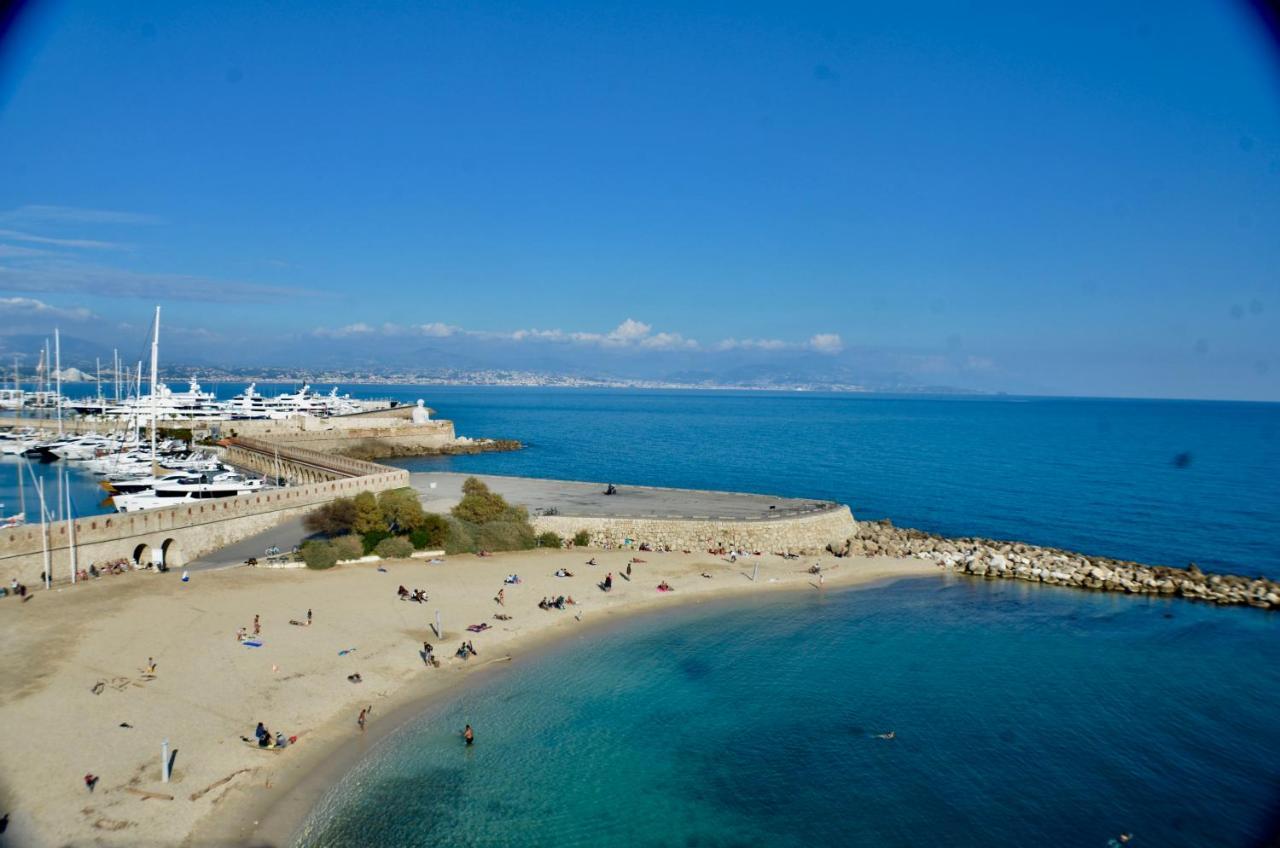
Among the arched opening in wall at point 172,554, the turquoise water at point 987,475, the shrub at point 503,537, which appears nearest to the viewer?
the arched opening in wall at point 172,554

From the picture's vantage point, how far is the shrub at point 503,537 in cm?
3328

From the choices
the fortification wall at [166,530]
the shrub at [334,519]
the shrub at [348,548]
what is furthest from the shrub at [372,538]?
the fortification wall at [166,530]

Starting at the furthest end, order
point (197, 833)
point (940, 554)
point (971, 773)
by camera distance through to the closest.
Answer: point (940, 554) → point (971, 773) → point (197, 833)

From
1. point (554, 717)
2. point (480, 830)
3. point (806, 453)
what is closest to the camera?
point (480, 830)

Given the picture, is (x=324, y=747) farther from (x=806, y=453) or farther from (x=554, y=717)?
(x=806, y=453)

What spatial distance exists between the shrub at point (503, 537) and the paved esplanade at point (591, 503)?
8.13 ft

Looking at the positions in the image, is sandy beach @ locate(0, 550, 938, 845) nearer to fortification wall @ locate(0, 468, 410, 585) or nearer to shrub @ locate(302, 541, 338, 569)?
shrub @ locate(302, 541, 338, 569)

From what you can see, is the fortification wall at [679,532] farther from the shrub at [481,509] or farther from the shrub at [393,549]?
the shrub at [393,549]

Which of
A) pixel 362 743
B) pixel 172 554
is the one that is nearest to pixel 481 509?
pixel 172 554

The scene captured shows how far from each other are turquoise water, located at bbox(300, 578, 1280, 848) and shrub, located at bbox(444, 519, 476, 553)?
9.98m

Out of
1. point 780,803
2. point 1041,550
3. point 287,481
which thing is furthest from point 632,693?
point 287,481

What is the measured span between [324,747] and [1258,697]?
25706mm

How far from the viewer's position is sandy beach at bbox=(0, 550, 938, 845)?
44.2ft

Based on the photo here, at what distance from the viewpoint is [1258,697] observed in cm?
2172
